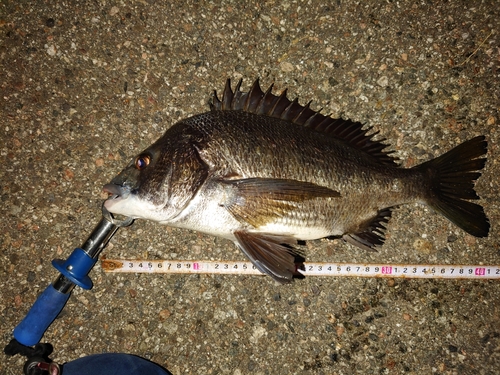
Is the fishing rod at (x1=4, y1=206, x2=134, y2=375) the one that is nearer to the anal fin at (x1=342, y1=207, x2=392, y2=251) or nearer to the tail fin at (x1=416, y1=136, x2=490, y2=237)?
the anal fin at (x1=342, y1=207, x2=392, y2=251)

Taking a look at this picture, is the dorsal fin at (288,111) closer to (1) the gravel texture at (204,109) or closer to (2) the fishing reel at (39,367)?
(1) the gravel texture at (204,109)

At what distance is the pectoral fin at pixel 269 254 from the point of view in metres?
1.88

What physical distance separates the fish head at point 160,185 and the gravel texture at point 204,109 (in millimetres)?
592

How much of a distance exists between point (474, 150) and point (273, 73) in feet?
5.16

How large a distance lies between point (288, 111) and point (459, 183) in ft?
4.43

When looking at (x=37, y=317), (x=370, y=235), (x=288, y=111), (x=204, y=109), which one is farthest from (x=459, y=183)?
(x=37, y=317)

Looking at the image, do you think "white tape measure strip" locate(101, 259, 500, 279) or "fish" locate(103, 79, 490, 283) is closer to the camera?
"fish" locate(103, 79, 490, 283)

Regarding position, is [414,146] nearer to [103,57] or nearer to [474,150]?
[474,150]

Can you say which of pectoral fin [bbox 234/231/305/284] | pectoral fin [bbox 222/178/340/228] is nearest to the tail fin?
pectoral fin [bbox 222/178/340/228]

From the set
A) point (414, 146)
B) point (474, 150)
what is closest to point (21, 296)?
point (414, 146)

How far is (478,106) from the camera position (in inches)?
102

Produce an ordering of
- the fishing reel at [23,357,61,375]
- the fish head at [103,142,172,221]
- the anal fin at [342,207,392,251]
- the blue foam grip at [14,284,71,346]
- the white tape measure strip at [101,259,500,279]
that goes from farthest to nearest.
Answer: the white tape measure strip at [101,259,500,279] → the anal fin at [342,207,392,251] → the blue foam grip at [14,284,71,346] → the fishing reel at [23,357,61,375] → the fish head at [103,142,172,221]

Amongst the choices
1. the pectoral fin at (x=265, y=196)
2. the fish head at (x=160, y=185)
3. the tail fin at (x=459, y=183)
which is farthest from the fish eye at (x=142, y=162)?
the tail fin at (x=459, y=183)

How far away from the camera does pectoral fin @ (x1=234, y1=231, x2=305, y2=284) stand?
188cm
